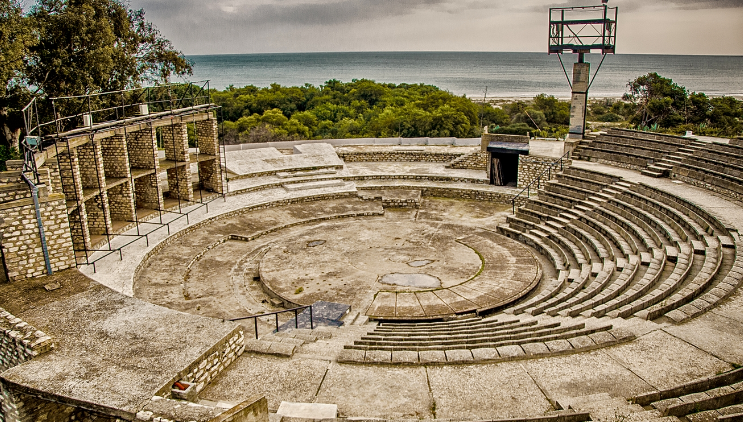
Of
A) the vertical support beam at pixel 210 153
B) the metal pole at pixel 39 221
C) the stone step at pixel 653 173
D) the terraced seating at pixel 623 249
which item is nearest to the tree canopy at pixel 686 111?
the stone step at pixel 653 173

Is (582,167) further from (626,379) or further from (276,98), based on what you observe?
(276,98)

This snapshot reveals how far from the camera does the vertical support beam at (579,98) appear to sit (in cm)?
2288

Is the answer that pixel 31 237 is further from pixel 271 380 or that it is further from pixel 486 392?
pixel 486 392

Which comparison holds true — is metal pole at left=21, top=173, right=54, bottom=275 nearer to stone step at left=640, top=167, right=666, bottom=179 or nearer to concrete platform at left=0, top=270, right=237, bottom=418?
concrete platform at left=0, top=270, right=237, bottom=418

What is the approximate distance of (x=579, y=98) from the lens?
23.1 metres

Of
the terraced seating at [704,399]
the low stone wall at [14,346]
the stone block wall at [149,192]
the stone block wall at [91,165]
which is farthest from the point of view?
the stone block wall at [149,192]

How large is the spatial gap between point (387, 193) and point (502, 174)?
17.5 feet

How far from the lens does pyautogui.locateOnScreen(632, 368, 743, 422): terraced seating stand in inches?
258

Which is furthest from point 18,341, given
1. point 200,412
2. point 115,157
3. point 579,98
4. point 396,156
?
point 579,98

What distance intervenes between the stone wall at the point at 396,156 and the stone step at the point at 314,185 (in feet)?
13.2

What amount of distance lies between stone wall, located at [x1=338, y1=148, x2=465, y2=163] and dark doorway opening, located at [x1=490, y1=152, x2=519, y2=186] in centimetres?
337

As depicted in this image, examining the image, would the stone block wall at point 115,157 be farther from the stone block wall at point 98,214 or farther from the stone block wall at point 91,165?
the stone block wall at point 98,214

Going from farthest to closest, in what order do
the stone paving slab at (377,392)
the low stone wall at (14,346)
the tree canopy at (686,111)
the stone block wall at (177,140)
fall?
1. the tree canopy at (686,111)
2. the stone block wall at (177,140)
3. the low stone wall at (14,346)
4. the stone paving slab at (377,392)

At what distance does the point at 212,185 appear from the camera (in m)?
22.2
